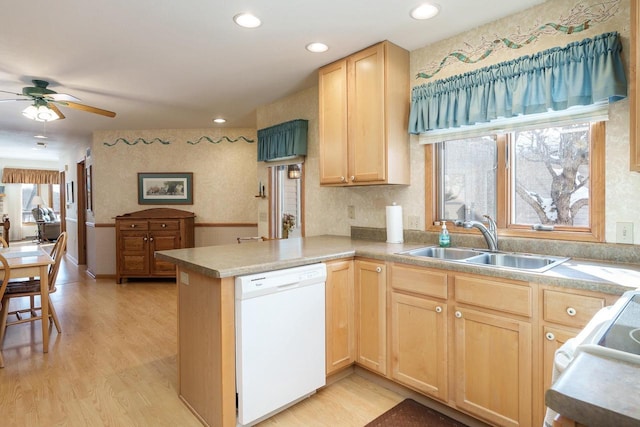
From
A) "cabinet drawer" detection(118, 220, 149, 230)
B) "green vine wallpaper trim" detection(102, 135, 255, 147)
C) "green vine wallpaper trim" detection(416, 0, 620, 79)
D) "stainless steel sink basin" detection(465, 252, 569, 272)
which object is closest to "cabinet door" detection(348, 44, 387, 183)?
"green vine wallpaper trim" detection(416, 0, 620, 79)

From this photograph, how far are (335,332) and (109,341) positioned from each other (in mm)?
2204

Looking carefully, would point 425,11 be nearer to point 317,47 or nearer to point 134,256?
point 317,47

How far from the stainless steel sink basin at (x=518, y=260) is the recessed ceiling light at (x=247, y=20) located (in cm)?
204

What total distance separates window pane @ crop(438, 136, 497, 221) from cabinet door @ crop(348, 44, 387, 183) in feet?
1.66

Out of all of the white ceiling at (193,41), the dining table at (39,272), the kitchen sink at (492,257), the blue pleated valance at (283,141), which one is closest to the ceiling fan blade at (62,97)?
the white ceiling at (193,41)

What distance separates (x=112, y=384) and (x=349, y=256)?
6.13ft

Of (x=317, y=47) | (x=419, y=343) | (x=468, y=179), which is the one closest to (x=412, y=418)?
(x=419, y=343)

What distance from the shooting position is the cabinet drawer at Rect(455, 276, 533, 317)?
1.75 meters

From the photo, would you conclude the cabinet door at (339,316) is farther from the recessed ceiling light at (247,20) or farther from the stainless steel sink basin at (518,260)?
the recessed ceiling light at (247,20)

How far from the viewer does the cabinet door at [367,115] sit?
270cm

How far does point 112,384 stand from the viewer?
2.51 m

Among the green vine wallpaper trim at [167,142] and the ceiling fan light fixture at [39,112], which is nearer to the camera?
the ceiling fan light fixture at [39,112]

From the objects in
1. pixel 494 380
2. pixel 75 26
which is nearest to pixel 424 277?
pixel 494 380

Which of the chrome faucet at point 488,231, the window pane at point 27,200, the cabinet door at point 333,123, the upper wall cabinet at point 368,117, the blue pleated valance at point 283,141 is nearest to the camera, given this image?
the chrome faucet at point 488,231
